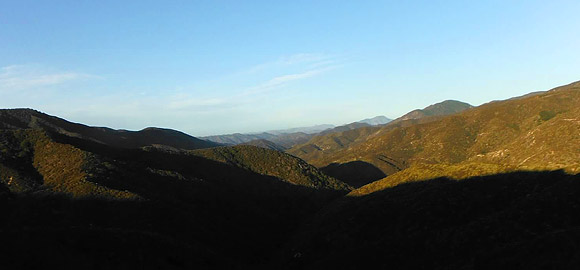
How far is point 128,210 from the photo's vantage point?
68188 millimetres

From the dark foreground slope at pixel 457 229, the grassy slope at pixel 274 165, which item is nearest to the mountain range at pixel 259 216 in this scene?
the dark foreground slope at pixel 457 229

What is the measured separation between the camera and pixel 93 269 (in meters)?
36.8

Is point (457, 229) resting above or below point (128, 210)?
below

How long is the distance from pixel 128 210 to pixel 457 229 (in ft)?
201

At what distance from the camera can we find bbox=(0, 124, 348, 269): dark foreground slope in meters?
41.0

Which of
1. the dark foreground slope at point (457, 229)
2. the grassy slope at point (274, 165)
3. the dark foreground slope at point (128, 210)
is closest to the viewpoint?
the dark foreground slope at point (457, 229)

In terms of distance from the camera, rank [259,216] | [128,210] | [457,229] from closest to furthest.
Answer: [457,229], [128,210], [259,216]

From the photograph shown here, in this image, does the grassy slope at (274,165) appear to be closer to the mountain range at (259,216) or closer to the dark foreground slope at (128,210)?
the dark foreground slope at (128,210)

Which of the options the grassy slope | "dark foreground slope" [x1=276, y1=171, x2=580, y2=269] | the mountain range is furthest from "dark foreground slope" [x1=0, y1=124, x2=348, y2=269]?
"dark foreground slope" [x1=276, y1=171, x2=580, y2=269]

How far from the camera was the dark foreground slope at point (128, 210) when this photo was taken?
41000 mm

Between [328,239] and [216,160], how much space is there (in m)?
95.7

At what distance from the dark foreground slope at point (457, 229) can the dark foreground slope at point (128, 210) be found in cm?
1602

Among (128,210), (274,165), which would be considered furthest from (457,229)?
(274,165)

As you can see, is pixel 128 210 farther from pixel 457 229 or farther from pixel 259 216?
pixel 457 229
